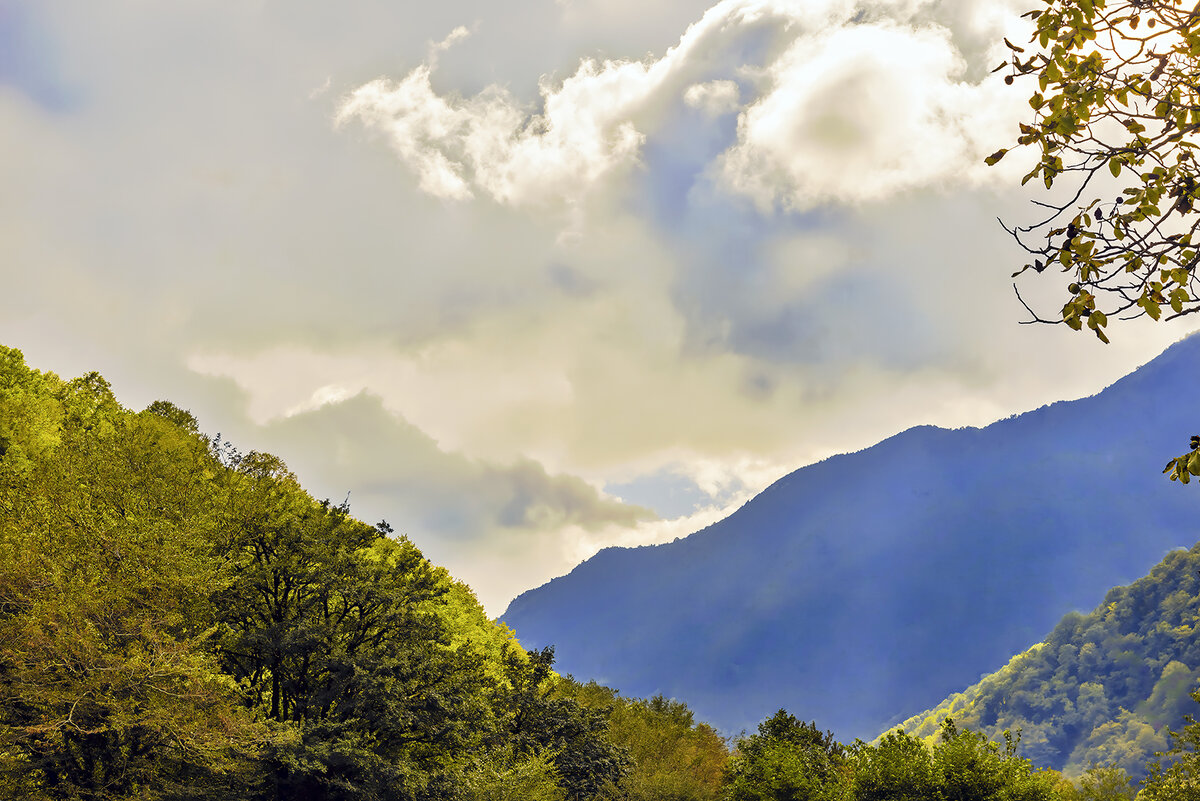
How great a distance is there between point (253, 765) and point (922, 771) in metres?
31.3

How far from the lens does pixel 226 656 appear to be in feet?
124

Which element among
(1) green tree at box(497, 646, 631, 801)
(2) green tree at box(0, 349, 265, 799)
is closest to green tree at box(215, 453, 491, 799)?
(2) green tree at box(0, 349, 265, 799)

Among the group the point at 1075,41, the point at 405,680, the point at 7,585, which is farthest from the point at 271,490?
the point at 1075,41

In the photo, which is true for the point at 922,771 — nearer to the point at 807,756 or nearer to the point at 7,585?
the point at 807,756

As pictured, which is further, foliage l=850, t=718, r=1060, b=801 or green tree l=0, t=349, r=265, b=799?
foliage l=850, t=718, r=1060, b=801

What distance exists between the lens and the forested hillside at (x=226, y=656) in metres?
25.7

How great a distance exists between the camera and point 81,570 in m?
26.9

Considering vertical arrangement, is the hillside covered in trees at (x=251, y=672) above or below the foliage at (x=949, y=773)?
above

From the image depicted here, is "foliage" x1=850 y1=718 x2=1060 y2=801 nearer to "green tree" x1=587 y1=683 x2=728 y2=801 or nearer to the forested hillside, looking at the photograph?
the forested hillside

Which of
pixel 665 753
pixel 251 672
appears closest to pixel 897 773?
pixel 251 672

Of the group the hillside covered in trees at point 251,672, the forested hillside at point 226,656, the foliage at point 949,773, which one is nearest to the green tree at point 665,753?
the hillside covered in trees at point 251,672

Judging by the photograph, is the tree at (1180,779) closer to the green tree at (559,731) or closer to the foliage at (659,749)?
the green tree at (559,731)

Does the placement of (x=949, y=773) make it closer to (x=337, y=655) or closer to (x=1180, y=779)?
(x=1180, y=779)

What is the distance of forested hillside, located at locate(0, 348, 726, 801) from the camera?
84.2 ft
